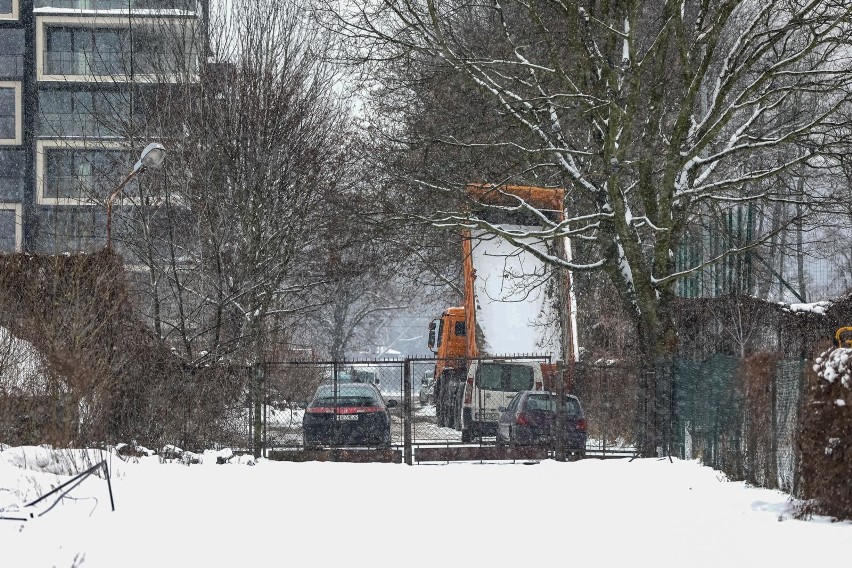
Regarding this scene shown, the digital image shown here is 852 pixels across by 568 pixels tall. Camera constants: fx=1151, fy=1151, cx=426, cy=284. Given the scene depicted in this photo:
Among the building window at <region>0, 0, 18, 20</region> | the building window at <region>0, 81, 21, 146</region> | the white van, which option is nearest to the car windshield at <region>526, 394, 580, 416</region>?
the white van

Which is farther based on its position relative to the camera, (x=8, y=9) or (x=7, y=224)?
(x=8, y=9)

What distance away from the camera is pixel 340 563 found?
9.48 m

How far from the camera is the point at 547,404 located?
74.2ft

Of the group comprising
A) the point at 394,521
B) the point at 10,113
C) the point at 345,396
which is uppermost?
the point at 10,113

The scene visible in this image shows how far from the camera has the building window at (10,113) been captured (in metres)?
63.1

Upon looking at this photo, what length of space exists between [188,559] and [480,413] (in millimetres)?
14483

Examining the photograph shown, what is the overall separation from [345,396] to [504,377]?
4.73 m

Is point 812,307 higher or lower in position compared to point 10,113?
lower

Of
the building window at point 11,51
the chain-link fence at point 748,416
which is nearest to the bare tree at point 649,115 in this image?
the chain-link fence at point 748,416

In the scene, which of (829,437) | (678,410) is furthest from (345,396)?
(829,437)

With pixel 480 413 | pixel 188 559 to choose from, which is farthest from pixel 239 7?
pixel 188 559

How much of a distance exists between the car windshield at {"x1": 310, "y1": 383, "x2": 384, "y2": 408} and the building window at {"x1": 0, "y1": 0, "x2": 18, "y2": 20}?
161ft

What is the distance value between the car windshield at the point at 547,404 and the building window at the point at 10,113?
1893 inches

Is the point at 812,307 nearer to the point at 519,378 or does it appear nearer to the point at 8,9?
the point at 519,378
